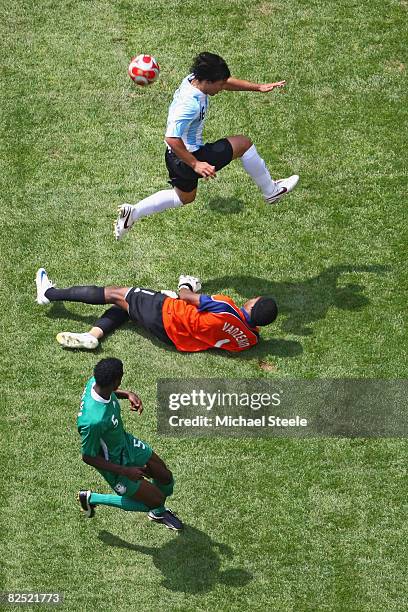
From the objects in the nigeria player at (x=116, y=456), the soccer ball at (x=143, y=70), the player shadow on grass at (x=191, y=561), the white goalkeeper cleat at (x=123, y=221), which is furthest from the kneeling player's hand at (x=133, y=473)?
the soccer ball at (x=143, y=70)

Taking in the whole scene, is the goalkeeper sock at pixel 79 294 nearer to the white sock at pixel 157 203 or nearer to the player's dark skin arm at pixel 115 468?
the white sock at pixel 157 203

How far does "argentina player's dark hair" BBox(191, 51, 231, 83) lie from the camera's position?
43.3ft

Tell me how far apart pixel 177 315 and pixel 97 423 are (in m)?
2.82

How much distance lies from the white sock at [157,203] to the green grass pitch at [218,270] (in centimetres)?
64

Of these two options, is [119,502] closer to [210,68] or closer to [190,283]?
[190,283]

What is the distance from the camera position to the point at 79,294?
1370cm

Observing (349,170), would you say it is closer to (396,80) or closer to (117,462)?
(396,80)

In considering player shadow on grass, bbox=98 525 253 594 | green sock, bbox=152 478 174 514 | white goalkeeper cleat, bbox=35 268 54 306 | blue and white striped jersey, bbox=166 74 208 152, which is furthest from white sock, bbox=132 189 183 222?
player shadow on grass, bbox=98 525 253 594

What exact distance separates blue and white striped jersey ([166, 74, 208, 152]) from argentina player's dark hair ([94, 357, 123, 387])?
11.6 feet

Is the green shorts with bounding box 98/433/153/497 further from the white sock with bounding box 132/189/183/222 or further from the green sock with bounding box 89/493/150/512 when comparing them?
the white sock with bounding box 132/189/183/222

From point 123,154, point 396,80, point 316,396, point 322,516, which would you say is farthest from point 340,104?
point 322,516

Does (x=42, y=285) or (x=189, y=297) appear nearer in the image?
(x=189, y=297)

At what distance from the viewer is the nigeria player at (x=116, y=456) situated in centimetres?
1084

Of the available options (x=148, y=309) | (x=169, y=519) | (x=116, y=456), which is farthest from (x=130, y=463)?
(x=148, y=309)
